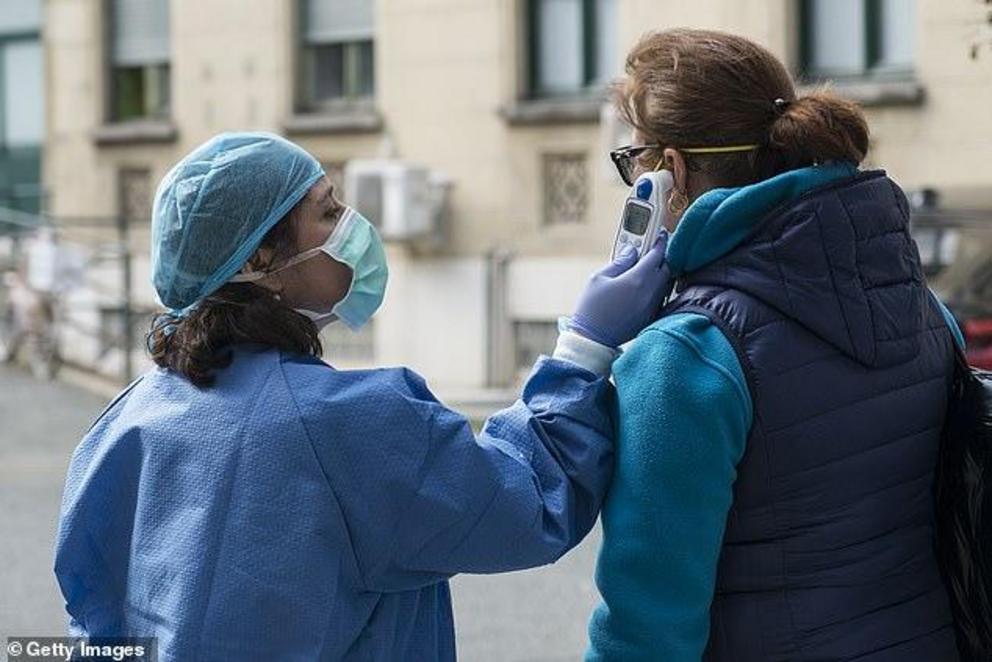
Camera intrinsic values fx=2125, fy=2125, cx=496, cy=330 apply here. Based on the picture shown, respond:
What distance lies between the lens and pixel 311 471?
3035 millimetres

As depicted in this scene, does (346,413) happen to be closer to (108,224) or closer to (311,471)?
(311,471)

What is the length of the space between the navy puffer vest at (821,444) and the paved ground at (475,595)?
16.1 feet

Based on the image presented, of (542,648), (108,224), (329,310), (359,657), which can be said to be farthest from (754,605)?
(108,224)

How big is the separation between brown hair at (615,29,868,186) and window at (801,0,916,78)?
591 inches

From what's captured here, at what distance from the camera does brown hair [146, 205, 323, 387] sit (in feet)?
10.3

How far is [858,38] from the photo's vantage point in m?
18.2

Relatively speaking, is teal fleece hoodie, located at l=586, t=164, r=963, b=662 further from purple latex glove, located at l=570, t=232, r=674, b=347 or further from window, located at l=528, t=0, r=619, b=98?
window, located at l=528, t=0, r=619, b=98

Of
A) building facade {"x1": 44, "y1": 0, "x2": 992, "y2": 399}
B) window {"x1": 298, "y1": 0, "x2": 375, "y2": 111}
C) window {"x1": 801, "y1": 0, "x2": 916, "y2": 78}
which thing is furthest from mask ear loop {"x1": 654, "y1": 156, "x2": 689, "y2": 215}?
window {"x1": 298, "y1": 0, "x2": 375, "y2": 111}

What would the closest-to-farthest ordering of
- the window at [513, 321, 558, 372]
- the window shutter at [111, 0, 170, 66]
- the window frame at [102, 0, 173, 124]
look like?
the window at [513, 321, 558, 372], the window shutter at [111, 0, 170, 66], the window frame at [102, 0, 173, 124]

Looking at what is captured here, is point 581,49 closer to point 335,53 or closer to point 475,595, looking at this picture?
point 335,53

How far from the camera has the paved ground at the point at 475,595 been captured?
8.41m

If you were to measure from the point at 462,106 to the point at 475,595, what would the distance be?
11.4 m

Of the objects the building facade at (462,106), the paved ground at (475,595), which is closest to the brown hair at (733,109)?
the paved ground at (475,595)

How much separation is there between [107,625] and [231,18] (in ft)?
64.1
